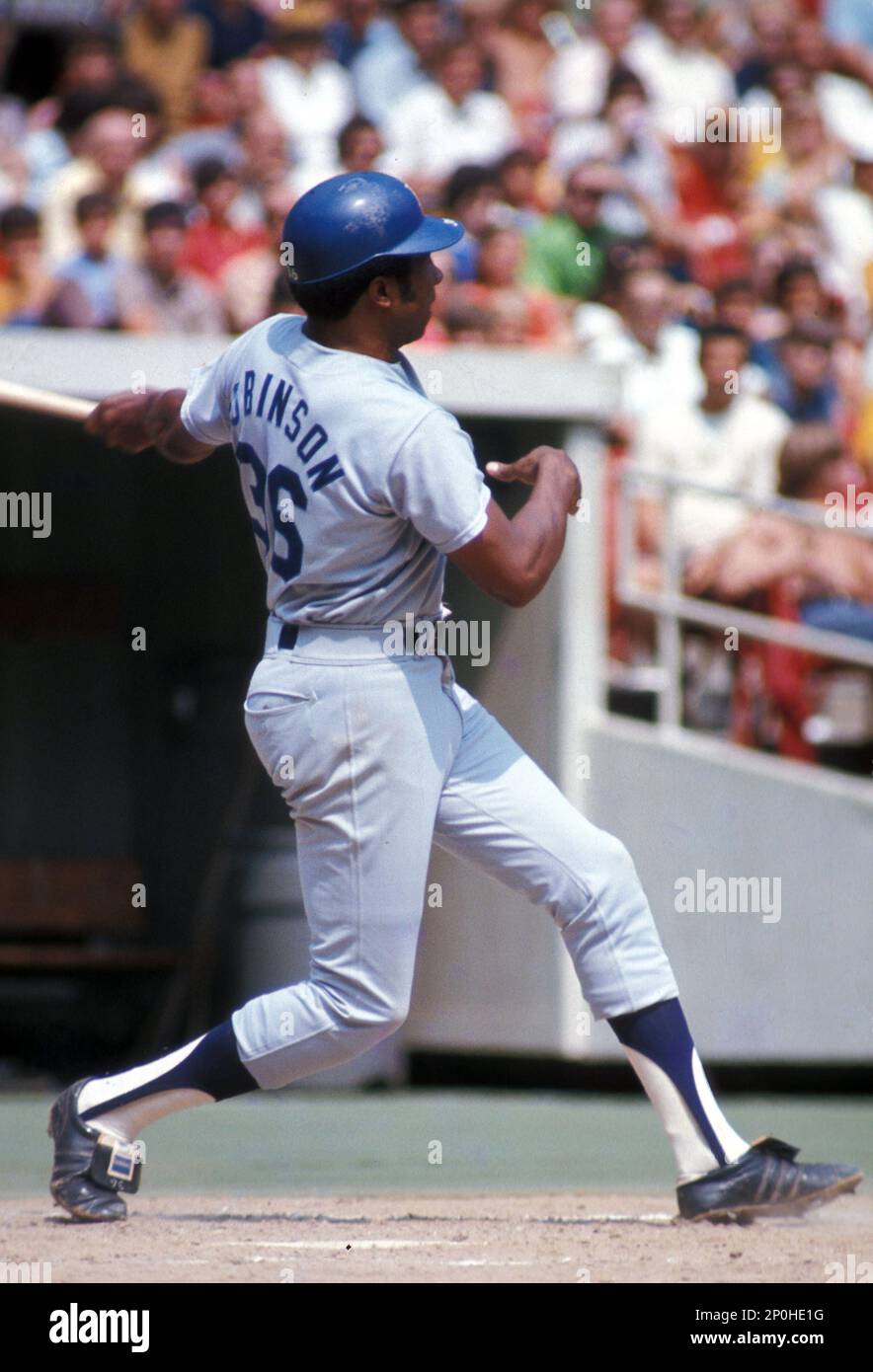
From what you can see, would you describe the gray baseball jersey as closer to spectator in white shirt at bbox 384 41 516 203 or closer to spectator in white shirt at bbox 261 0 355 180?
spectator in white shirt at bbox 384 41 516 203

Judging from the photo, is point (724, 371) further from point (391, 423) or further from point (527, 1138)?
point (391, 423)

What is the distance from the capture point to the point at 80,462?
372 inches

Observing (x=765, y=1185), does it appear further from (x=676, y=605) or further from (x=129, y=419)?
(x=676, y=605)

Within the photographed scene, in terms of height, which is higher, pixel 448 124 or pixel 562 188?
pixel 448 124

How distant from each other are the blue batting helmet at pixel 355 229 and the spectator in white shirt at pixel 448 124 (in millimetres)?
6440

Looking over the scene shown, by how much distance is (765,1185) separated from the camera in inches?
179

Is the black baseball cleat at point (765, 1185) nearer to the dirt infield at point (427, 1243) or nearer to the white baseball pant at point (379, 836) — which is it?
the dirt infield at point (427, 1243)

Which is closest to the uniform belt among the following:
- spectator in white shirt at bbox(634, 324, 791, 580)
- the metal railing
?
the metal railing

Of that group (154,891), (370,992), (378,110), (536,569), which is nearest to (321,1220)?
(370,992)

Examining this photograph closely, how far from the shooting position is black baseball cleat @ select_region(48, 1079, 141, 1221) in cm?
459

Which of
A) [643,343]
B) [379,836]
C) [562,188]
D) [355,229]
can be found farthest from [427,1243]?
[562,188]

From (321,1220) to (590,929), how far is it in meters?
1.01

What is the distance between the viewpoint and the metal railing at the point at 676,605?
316 inches

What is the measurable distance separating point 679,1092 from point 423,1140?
2.62 m
